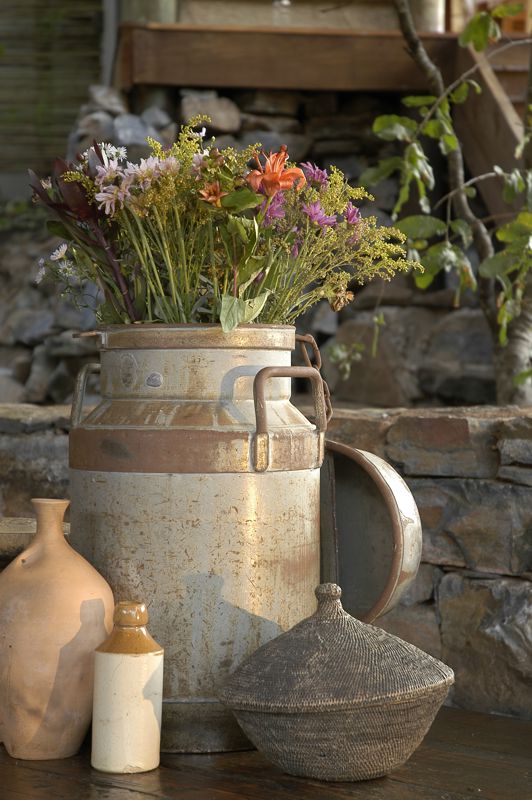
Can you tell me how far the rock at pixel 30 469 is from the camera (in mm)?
2967

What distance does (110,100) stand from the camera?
5195 millimetres

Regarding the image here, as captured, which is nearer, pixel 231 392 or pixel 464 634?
pixel 231 392

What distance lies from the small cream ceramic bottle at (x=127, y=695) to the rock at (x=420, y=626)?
90cm

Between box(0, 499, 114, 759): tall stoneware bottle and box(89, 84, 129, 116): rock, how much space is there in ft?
11.4

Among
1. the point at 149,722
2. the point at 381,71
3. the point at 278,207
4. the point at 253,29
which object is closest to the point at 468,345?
the point at 381,71

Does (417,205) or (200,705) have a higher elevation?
(417,205)

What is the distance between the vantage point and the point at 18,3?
7.73 metres

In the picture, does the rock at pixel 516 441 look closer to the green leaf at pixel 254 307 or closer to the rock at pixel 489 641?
the rock at pixel 489 641

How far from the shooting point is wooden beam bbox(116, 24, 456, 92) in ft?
16.0

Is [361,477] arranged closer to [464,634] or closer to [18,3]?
[464,634]

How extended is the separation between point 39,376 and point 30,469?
2.35 m

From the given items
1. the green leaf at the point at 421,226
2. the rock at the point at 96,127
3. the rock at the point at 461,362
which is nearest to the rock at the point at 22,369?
the rock at the point at 96,127

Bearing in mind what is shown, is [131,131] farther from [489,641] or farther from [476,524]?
[489,641]

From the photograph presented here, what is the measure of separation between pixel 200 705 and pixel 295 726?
0.26 m
